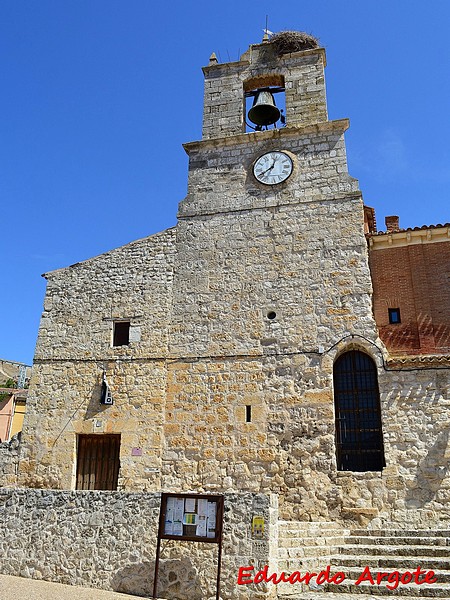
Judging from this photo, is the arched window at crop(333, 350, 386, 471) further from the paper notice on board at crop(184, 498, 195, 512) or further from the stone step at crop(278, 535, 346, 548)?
the paper notice on board at crop(184, 498, 195, 512)

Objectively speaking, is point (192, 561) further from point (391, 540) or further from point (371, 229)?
point (371, 229)

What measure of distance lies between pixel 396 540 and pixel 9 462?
27.5 ft

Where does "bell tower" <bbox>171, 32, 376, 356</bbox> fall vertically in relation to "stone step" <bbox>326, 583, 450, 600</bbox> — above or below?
above

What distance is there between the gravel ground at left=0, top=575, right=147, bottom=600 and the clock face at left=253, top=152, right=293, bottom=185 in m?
9.19

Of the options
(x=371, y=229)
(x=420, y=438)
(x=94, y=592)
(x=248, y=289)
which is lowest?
(x=94, y=592)

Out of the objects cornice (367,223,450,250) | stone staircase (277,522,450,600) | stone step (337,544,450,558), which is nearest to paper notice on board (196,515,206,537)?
stone staircase (277,522,450,600)

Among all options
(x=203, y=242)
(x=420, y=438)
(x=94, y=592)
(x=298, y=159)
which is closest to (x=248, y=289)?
(x=203, y=242)

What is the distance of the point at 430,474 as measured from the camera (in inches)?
393

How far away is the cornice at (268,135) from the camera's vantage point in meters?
12.7

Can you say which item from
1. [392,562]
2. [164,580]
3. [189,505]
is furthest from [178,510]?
[392,562]

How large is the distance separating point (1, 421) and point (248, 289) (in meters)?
16.1

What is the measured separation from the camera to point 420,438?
1023 cm

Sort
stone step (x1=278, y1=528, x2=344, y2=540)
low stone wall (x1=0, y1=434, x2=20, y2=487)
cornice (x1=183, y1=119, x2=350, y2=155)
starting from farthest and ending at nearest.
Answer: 1. cornice (x1=183, y1=119, x2=350, y2=155)
2. low stone wall (x1=0, y1=434, x2=20, y2=487)
3. stone step (x1=278, y1=528, x2=344, y2=540)

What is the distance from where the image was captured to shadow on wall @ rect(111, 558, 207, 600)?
7027 millimetres
